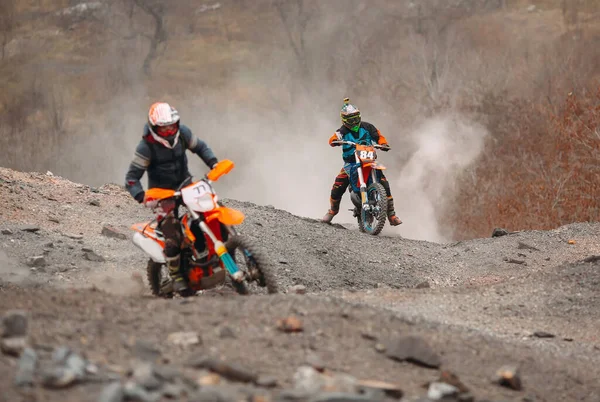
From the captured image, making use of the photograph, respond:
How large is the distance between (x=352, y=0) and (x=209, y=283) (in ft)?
194

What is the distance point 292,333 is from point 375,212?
1062cm

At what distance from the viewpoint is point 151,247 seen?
11.1 meters

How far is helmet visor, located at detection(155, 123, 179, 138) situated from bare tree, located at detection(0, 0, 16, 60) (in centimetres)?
5857

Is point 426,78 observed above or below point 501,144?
above

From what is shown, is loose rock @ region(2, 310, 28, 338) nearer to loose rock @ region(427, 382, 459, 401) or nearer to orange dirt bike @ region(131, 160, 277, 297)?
loose rock @ region(427, 382, 459, 401)

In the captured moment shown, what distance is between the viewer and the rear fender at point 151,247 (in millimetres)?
11062

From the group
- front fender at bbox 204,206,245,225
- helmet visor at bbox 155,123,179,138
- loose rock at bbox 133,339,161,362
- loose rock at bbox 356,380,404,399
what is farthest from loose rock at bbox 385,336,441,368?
helmet visor at bbox 155,123,179,138

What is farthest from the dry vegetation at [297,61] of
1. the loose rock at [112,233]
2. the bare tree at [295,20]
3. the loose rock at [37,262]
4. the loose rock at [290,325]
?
the loose rock at [290,325]

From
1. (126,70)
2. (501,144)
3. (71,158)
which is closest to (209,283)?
(501,144)

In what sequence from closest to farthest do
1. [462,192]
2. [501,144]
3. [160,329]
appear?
[160,329]
[462,192]
[501,144]

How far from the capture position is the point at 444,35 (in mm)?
60500

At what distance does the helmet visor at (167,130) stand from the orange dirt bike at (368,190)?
7.77 meters

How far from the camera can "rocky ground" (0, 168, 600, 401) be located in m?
6.24

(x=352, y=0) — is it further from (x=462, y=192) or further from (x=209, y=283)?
(x=209, y=283)
